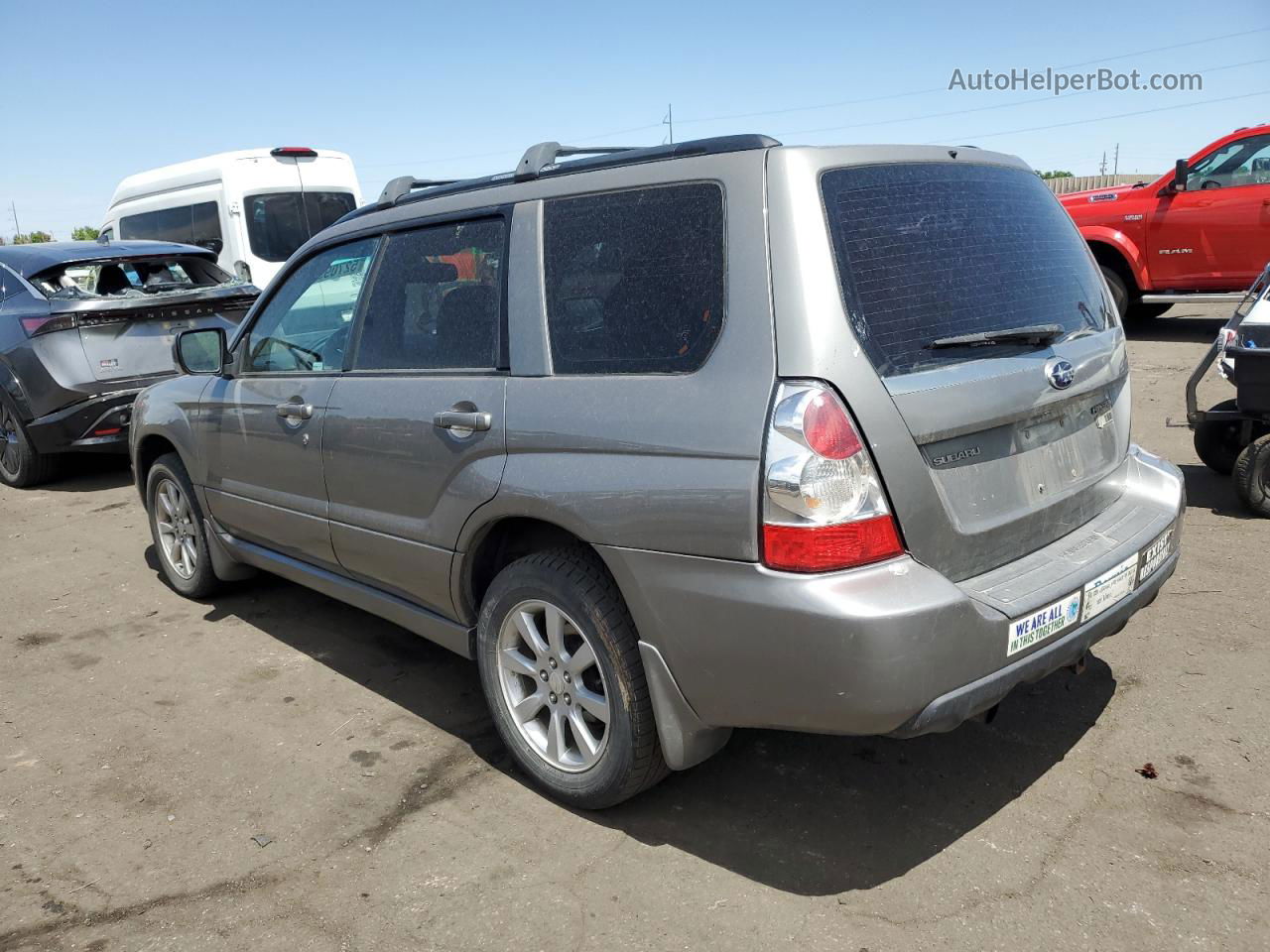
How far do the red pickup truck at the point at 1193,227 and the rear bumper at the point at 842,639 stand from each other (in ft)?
28.7

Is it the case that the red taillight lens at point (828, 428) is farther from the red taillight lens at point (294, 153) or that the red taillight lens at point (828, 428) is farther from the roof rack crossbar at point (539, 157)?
the red taillight lens at point (294, 153)

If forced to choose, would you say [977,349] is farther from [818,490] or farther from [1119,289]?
[1119,289]

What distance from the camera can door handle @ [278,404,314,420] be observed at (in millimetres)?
Result: 3945

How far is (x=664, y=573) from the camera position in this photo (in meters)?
2.63

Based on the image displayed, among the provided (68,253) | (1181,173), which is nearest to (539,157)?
(68,253)

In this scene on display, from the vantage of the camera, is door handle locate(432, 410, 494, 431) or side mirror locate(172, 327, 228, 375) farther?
side mirror locate(172, 327, 228, 375)

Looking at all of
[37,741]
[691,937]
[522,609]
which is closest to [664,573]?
[522,609]

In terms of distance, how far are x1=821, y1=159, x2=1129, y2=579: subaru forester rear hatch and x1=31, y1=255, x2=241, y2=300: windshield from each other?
665cm

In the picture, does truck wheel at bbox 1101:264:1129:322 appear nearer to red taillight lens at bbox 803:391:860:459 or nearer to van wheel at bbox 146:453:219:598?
van wheel at bbox 146:453:219:598

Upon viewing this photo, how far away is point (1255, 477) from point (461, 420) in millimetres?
4342

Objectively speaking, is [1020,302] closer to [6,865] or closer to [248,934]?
[248,934]

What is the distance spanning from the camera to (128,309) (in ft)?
25.0

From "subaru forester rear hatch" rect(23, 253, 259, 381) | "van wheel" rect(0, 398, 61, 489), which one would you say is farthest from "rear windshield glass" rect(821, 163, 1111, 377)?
"van wheel" rect(0, 398, 61, 489)

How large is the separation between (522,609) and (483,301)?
1009 millimetres
